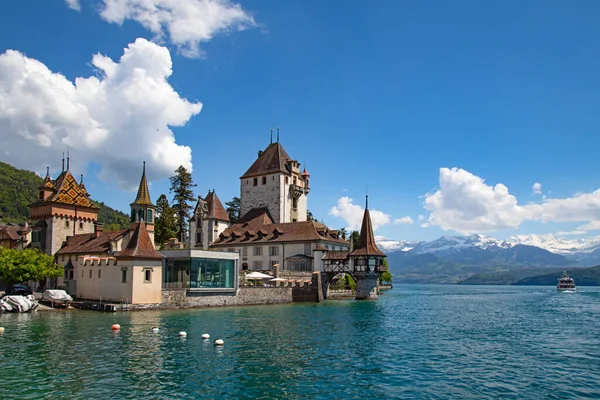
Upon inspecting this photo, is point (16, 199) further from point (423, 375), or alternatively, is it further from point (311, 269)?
point (423, 375)

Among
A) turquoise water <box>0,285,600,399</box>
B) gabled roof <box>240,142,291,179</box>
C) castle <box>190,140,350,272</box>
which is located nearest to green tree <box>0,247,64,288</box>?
turquoise water <box>0,285,600,399</box>

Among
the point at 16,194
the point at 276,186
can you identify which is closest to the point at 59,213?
the point at 276,186

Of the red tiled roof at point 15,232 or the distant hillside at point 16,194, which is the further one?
the distant hillside at point 16,194

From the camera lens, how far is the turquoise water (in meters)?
20.5

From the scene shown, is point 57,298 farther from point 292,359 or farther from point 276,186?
point 276,186

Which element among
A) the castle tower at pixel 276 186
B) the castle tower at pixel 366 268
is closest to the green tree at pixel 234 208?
the castle tower at pixel 276 186

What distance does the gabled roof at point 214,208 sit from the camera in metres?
89.6

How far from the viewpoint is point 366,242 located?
7388cm

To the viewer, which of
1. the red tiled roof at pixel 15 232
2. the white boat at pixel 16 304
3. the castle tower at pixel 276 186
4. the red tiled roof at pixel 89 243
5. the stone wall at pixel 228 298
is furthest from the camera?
the castle tower at pixel 276 186

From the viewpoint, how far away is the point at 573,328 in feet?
138

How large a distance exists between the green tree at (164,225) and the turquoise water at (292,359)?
42.5 metres

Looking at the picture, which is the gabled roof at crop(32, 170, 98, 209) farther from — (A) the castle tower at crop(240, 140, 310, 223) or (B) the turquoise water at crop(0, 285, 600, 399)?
(A) the castle tower at crop(240, 140, 310, 223)

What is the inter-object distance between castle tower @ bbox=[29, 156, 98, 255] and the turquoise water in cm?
2329

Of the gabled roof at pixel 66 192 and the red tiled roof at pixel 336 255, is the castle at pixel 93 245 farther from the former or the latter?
the red tiled roof at pixel 336 255
